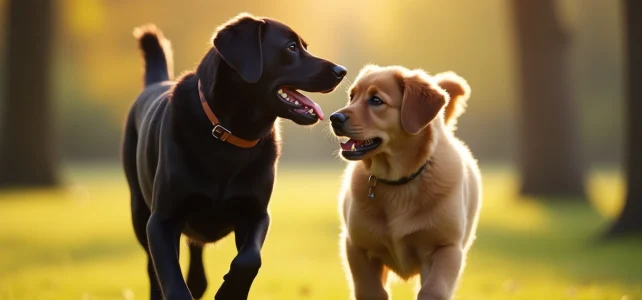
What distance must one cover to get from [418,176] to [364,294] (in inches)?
29.3

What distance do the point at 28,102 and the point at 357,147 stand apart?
559 inches

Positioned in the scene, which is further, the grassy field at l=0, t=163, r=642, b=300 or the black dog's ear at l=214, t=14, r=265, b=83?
the grassy field at l=0, t=163, r=642, b=300

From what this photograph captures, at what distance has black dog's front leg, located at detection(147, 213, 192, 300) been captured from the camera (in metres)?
5.10

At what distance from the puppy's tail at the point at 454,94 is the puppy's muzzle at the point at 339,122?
1.18m

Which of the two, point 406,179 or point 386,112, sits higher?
point 386,112

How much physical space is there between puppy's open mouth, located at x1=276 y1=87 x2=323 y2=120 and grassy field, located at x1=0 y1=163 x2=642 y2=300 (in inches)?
87.2

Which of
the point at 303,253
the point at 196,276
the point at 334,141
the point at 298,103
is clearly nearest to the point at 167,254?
the point at 298,103

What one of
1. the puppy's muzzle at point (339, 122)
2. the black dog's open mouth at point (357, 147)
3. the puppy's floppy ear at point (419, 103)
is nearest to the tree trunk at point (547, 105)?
the puppy's floppy ear at point (419, 103)

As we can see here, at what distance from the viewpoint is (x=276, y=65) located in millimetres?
5422

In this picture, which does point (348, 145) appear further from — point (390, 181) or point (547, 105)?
point (547, 105)

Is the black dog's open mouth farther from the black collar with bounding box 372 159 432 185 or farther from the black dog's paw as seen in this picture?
the black dog's paw

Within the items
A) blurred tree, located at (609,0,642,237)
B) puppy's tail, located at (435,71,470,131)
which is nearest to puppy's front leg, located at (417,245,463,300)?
puppy's tail, located at (435,71,470,131)

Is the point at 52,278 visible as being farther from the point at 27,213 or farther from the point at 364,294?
the point at 27,213

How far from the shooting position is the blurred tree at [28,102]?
60.5ft
